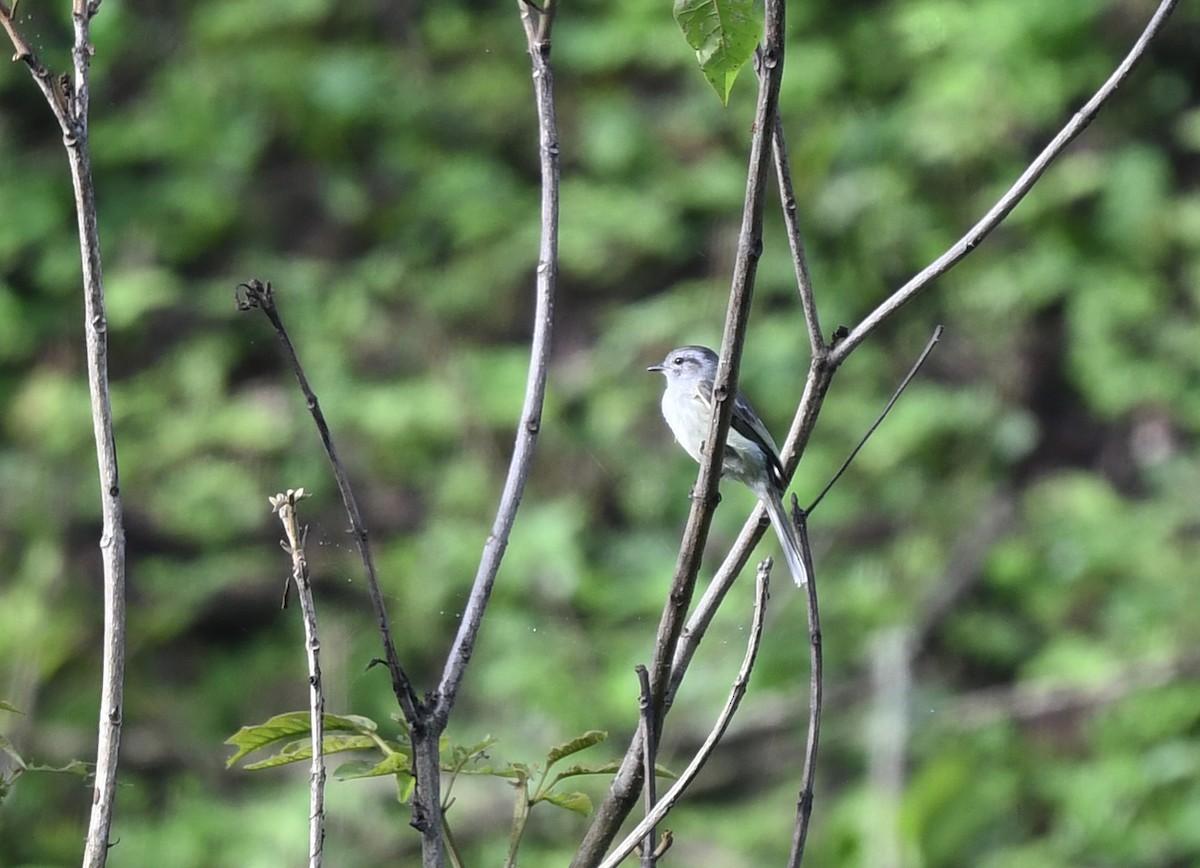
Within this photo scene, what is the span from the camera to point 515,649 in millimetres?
5578

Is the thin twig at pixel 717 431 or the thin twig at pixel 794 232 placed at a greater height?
the thin twig at pixel 794 232

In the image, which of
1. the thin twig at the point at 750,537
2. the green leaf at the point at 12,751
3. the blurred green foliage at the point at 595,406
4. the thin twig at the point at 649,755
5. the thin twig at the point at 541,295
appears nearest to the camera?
the green leaf at the point at 12,751

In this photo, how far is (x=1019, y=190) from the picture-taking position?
1.48 meters

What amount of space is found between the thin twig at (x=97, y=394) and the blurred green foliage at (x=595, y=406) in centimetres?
340

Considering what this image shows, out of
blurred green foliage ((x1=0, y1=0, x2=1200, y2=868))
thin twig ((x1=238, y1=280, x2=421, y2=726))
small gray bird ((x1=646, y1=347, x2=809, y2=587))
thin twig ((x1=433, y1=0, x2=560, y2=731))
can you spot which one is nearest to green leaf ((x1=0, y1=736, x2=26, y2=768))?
thin twig ((x1=238, y1=280, x2=421, y2=726))

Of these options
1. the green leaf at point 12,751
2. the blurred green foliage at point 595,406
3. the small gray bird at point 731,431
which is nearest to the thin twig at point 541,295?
the green leaf at point 12,751

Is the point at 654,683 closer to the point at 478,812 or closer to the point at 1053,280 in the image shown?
the point at 478,812

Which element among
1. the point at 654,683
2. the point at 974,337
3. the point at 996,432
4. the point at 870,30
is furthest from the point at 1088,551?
the point at 654,683

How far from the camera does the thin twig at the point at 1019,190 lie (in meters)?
1.48

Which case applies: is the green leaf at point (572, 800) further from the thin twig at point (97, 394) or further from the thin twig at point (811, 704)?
the thin twig at point (97, 394)

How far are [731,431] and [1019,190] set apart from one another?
1.93 m

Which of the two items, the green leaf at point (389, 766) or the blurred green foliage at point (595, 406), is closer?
the green leaf at point (389, 766)

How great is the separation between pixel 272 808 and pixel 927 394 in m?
3.28

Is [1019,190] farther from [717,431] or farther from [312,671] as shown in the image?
[312,671]
